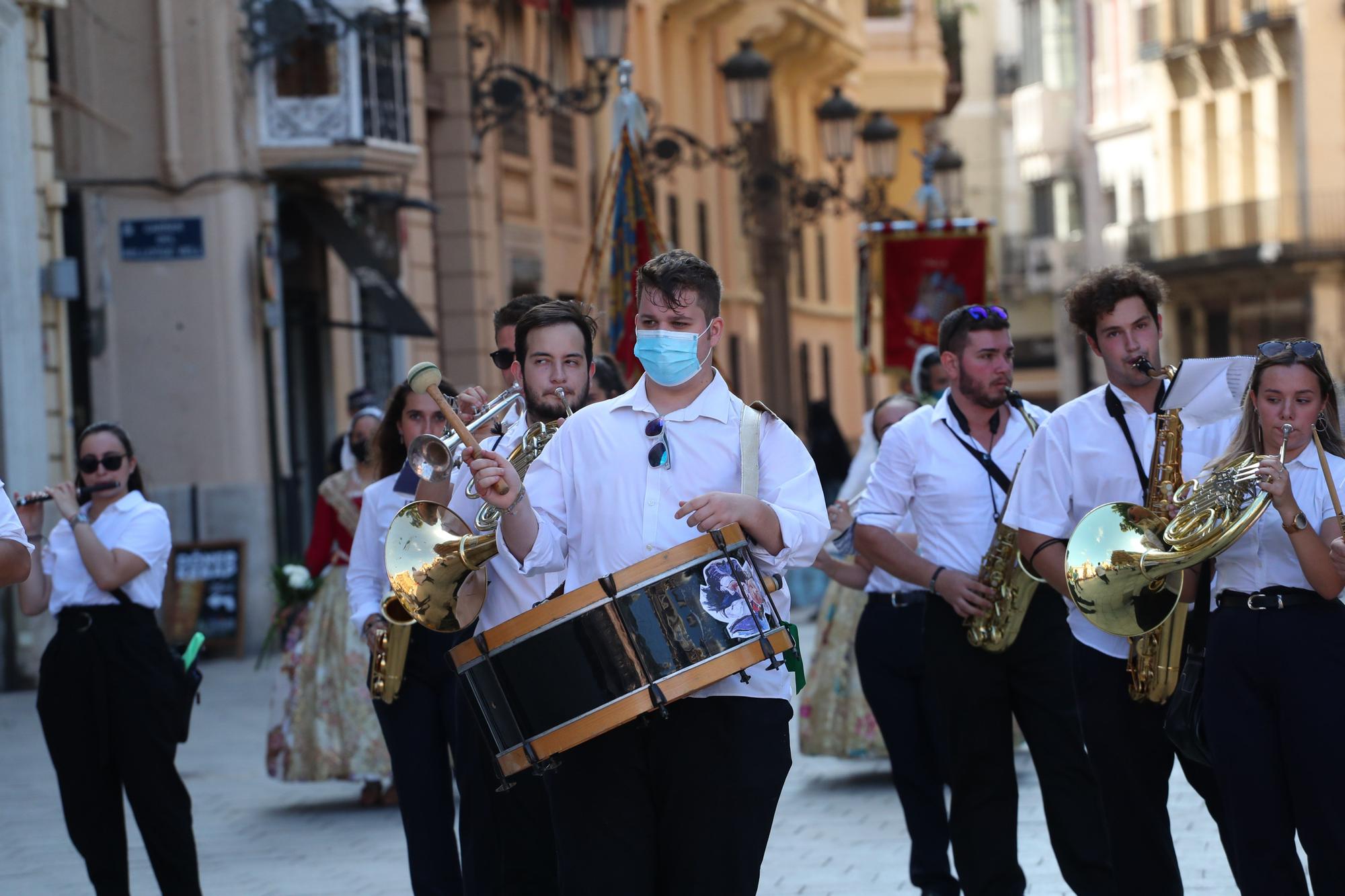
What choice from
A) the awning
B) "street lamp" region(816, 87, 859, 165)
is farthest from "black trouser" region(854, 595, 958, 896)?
"street lamp" region(816, 87, 859, 165)

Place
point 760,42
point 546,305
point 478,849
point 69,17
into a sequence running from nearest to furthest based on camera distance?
point 546,305 → point 478,849 → point 69,17 → point 760,42

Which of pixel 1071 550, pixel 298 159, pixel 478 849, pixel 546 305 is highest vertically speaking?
pixel 298 159

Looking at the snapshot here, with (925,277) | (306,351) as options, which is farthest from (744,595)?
(306,351)

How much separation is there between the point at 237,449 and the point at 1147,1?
115ft

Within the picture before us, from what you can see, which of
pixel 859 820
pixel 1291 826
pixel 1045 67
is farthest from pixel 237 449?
pixel 1045 67

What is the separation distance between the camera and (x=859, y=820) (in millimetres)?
10055

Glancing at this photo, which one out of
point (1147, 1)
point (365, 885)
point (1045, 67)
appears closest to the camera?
point (365, 885)

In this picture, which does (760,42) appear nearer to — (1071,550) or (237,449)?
(237,449)

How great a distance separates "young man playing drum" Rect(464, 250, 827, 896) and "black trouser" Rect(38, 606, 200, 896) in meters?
2.77

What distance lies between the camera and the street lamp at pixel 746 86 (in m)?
20.6

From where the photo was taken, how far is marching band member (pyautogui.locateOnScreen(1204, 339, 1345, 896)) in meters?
5.84

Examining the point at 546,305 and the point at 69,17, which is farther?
the point at 69,17

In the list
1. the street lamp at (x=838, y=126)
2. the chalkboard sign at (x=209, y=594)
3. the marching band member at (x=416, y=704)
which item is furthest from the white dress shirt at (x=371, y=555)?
the street lamp at (x=838, y=126)

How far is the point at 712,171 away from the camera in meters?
34.8
